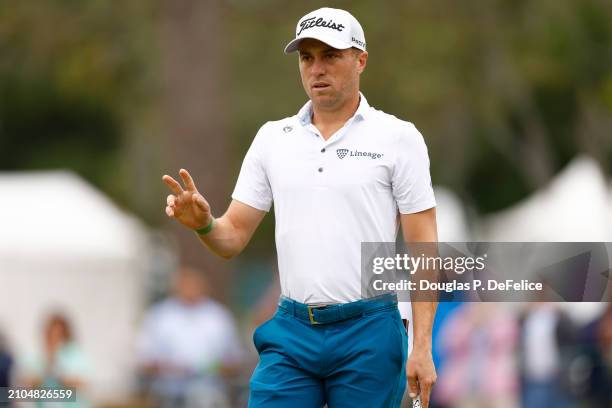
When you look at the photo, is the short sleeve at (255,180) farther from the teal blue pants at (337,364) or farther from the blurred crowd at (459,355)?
the blurred crowd at (459,355)

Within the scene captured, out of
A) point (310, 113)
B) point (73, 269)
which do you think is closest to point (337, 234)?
point (310, 113)

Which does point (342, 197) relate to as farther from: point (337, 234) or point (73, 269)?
point (73, 269)

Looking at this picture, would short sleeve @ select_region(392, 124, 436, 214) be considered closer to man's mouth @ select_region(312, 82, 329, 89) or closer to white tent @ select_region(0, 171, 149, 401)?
man's mouth @ select_region(312, 82, 329, 89)

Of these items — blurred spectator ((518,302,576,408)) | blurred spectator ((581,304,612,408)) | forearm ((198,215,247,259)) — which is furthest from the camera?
blurred spectator ((581,304,612,408))

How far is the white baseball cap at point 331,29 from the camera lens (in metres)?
7.08

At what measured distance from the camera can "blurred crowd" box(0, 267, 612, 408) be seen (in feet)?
52.0

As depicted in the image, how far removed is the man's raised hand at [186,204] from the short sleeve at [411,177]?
36.1 inches

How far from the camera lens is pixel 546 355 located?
52.6 ft

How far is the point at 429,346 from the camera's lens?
693 cm

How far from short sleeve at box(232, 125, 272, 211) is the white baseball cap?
0.51 meters

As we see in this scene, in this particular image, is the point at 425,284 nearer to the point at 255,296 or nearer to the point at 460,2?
the point at 460,2

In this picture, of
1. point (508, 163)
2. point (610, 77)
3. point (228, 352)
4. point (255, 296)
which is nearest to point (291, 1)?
point (610, 77)

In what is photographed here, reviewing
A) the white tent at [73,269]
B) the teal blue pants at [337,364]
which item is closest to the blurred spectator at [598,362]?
the teal blue pants at [337,364]

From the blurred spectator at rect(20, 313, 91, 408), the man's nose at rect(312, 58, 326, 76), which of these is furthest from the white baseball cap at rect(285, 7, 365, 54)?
the blurred spectator at rect(20, 313, 91, 408)
